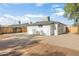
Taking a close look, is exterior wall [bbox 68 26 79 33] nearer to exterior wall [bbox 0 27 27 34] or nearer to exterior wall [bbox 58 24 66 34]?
exterior wall [bbox 58 24 66 34]

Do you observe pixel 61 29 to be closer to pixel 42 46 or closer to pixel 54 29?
pixel 54 29

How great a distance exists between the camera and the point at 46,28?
2568 millimetres

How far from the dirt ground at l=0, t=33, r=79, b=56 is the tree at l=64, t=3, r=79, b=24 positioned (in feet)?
0.59

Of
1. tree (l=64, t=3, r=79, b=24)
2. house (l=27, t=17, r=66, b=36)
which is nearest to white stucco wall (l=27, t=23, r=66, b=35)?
house (l=27, t=17, r=66, b=36)

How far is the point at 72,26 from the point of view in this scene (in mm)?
2566

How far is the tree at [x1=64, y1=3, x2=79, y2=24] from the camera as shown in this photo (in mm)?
2537

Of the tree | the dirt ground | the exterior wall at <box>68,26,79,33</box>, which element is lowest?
the dirt ground

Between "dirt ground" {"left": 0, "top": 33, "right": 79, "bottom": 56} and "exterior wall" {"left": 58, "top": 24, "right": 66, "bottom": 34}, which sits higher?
"exterior wall" {"left": 58, "top": 24, "right": 66, "bottom": 34}

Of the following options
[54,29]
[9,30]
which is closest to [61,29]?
[54,29]

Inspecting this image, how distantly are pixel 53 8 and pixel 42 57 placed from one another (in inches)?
19.8

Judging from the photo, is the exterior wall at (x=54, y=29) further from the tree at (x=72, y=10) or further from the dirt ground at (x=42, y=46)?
the tree at (x=72, y=10)

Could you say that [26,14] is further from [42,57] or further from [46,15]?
[42,57]

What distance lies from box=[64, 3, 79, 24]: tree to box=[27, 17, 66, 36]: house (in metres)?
0.12

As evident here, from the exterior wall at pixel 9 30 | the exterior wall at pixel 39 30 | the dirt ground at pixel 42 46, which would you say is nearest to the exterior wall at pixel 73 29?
the dirt ground at pixel 42 46
